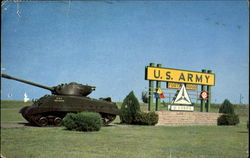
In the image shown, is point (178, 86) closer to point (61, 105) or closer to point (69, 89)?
point (69, 89)

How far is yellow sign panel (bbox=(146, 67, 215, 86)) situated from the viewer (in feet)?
68.6

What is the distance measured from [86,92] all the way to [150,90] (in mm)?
5425

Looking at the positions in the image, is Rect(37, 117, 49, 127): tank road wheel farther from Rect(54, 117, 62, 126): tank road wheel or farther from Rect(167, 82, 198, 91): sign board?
Rect(167, 82, 198, 91): sign board

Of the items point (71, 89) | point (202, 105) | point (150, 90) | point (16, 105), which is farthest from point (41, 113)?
point (16, 105)

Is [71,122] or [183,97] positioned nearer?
[71,122]

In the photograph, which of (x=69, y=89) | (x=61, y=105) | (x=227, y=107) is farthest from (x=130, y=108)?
(x=227, y=107)

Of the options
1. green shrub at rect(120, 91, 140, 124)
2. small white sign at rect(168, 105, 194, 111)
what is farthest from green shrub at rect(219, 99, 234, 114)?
green shrub at rect(120, 91, 140, 124)

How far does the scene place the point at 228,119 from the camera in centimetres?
2469

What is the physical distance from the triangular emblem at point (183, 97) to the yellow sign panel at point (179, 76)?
2.30 ft

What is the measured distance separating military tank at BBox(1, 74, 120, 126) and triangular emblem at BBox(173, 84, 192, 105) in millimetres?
6196

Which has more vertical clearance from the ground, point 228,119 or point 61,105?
point 61,105

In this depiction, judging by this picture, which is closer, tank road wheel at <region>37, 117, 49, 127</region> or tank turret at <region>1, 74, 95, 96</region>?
tank road wheel at <region>37, 117, 49, 127</region>

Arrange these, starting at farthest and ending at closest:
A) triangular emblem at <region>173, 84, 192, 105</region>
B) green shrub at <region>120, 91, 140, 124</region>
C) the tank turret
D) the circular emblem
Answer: the circular emblem < triangular emblem at <region>173, 84, 192, 105</region> < green shrub at <region>120, 91, 140, 124</region> < the tank turret

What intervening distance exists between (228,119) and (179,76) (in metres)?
5.45
